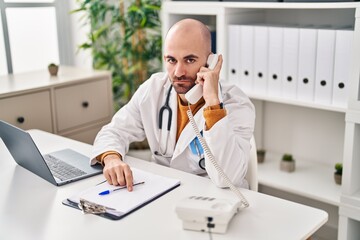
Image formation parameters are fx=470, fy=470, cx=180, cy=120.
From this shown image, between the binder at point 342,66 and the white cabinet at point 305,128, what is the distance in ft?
0.16

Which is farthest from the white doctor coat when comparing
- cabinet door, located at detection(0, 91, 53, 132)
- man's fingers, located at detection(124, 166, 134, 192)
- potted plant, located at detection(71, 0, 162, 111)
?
potted plant, located at detection(71, 0, 162, 111)

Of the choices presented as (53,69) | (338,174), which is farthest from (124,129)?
(338,174)

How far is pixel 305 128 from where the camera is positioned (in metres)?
2.70

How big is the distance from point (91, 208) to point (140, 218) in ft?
0.51

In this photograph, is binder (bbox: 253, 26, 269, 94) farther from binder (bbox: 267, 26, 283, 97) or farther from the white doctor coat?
the white doctor coat

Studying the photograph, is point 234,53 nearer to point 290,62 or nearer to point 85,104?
point 290,62

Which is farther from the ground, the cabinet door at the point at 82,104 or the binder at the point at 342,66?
the binder at the point at 342,66

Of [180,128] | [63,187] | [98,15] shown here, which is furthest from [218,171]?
[98,15]

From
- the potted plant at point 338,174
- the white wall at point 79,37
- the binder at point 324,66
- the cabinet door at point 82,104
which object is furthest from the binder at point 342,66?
the white wall at point 79,37

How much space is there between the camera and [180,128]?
1.84 meters

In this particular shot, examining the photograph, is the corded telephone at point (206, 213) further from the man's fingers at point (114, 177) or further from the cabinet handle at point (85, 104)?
the cabinet handle at point (85, 104)

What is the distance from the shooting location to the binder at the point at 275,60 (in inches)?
93.6

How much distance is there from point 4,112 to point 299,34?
5.01 feet

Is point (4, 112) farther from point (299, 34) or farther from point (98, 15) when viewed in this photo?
point (299, 34)
